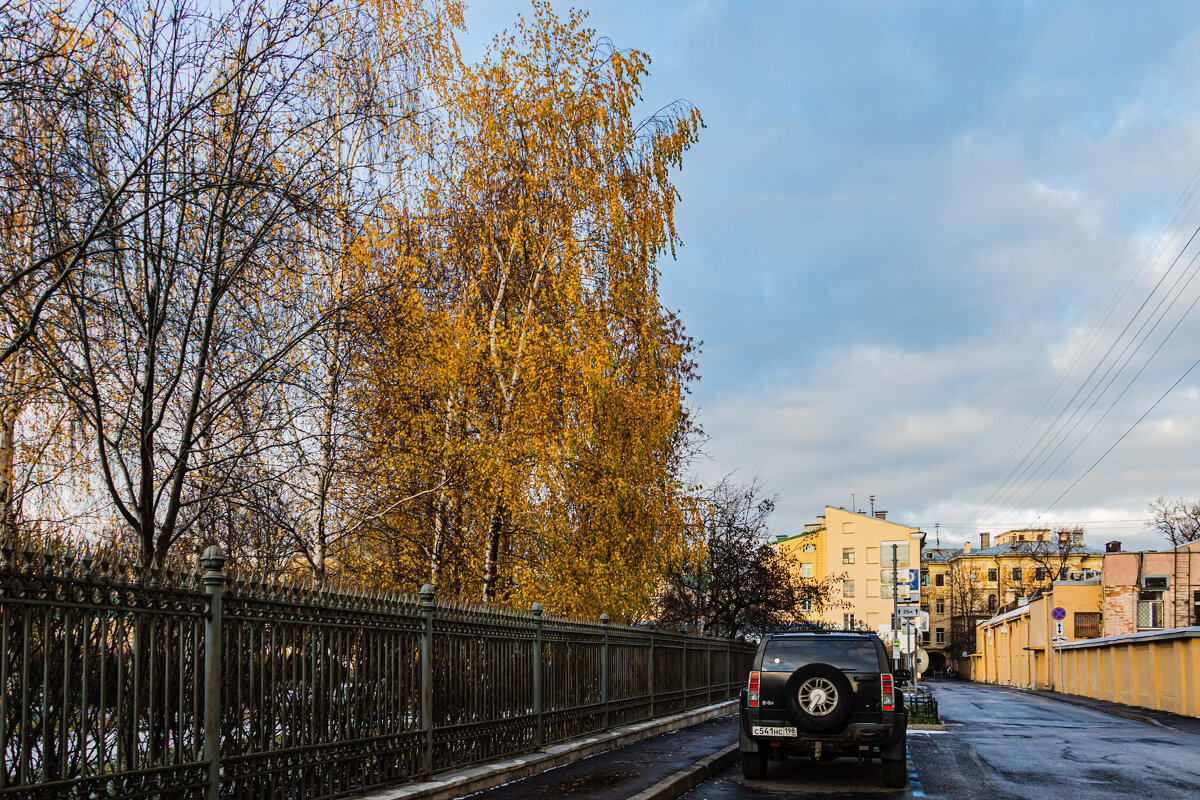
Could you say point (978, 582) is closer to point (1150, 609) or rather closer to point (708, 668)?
point (1150, 609)

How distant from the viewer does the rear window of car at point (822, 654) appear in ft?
42.5

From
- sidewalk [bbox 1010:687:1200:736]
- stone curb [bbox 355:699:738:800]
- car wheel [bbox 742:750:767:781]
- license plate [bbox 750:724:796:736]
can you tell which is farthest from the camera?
sidewalk [bbox 1010:687:1200:736]

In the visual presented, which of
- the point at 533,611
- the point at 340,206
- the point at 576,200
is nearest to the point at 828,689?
the point at 533,611

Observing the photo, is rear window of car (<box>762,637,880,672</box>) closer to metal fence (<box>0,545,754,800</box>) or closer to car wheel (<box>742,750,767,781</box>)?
car wheel (<box>742,750,767,781</box>)

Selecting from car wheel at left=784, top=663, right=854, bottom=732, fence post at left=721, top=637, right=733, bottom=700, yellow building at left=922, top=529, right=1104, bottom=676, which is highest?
car wheel at left=784, top=663, right=854, bottom=732

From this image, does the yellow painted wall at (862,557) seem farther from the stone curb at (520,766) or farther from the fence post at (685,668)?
the stone curb at (520,766)

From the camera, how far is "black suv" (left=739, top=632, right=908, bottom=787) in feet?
39.8

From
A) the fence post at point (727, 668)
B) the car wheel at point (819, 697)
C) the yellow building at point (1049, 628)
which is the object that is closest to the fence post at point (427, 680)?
the car wheel at point (819, 697)

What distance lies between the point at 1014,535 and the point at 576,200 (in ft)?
379

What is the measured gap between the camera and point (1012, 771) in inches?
559

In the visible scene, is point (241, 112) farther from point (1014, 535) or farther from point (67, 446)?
point (1014, 535)

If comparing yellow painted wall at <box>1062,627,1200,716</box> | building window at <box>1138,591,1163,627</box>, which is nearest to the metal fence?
yellow painted wall at <box>1062,627,1200,716</box>

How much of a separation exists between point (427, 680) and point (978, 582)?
117 metres

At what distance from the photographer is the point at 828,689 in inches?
476
